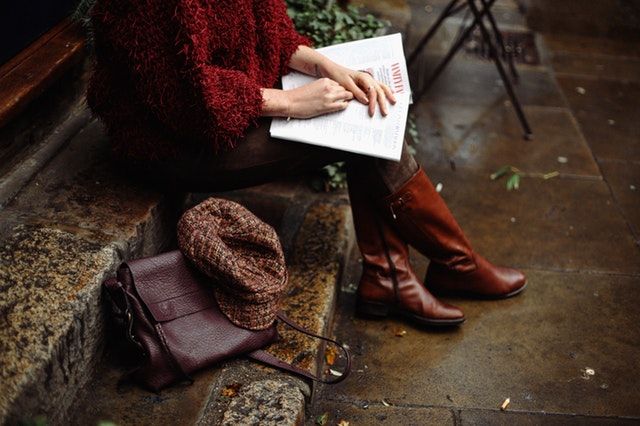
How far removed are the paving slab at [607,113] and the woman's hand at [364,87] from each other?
79.5 inches

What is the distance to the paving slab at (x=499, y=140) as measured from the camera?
12.5ft

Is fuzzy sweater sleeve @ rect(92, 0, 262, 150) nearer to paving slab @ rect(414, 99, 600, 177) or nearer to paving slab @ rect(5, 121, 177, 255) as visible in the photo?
paving slab @ rect(5, 121, 177, 255)

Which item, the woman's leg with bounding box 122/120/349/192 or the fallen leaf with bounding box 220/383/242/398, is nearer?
the fallen leaf with bounding box 220/383/242/398

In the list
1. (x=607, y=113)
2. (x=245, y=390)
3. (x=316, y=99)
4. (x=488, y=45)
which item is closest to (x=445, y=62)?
(x=488, y=45)

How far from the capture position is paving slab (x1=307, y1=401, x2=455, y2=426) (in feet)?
7.61

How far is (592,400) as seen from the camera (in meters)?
2.44

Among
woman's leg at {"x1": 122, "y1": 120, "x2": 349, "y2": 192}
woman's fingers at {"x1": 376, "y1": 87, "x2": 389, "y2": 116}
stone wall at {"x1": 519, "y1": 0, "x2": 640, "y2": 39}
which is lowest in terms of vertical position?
stone wall at {"x1": 519, "y1": 0, "x2": 640, "y2": 39}

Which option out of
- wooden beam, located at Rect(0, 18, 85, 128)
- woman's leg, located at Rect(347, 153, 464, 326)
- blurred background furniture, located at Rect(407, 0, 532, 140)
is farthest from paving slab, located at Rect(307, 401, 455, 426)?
blurred background furniture, located at Rect(407, 0, 532, 140)

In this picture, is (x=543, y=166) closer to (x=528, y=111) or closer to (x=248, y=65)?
(x=528, y=111)

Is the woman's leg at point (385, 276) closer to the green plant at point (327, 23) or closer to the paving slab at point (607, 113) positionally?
the green plant at point (327, 23)

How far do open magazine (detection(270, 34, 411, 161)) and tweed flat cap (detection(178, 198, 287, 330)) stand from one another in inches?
12.4

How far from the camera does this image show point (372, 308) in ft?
8.91

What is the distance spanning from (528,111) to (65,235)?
304 cm

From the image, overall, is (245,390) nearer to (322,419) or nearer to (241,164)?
(322,419)
